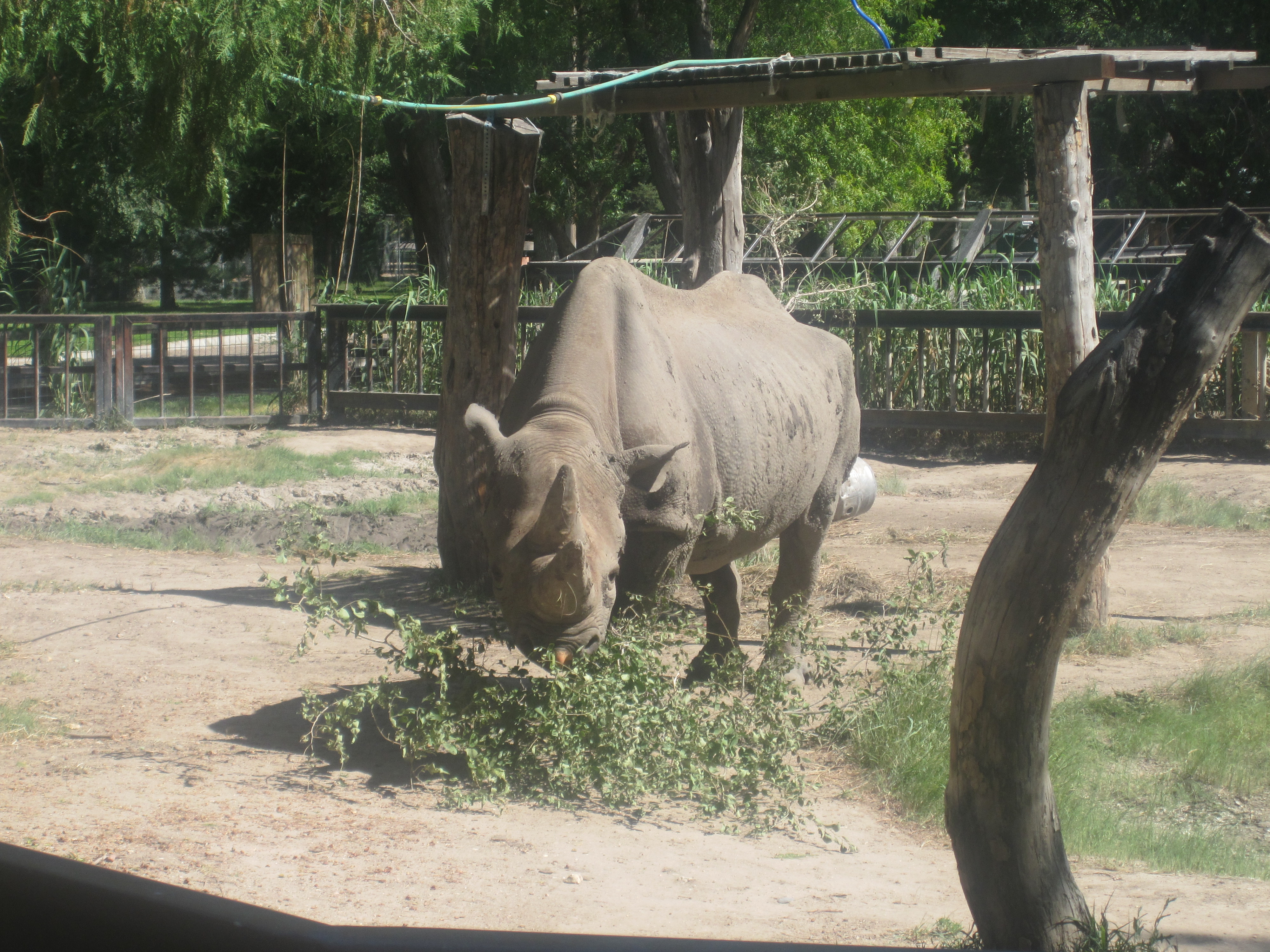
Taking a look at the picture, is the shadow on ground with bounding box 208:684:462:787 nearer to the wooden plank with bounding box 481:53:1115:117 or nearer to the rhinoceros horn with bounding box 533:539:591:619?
the rhinoceros horn with bounding box 533:539:591:619

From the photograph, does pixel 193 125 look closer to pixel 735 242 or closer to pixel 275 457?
pixel 735 242

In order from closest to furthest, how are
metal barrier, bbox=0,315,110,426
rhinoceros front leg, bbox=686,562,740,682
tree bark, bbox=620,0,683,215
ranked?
rhinoceros front leg, bbox=686,562,740,682, metal barrier, bbox=0,315,110,426, tree bark, bbox=620,0,683,215

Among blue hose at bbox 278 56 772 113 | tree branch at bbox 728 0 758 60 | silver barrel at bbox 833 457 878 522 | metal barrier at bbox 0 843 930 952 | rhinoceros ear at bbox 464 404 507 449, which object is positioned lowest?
silver barrel at bbox 833 457 878 522

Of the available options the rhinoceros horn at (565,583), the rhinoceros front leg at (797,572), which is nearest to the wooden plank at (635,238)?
the rhinoceros front leg at (797,572)

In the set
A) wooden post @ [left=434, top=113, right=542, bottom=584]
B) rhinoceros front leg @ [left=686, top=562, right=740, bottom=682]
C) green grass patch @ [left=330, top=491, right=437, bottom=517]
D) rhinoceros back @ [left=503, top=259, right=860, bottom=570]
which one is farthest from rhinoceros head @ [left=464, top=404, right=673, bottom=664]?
green grass patch @ [left=330, top=491, right=437, bottom=517]

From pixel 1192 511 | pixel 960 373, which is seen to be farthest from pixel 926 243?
pixel 1192 511

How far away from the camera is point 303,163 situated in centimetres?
2438

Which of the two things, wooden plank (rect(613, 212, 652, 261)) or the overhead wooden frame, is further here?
wooden plank (rect(613, 212, 652, 261))

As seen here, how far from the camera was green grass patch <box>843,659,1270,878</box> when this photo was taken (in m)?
4.19

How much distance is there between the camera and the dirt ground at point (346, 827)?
133 inches

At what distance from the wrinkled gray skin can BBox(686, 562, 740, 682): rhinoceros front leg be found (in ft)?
0.04

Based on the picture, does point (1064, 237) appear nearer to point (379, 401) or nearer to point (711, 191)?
point (711, 191)

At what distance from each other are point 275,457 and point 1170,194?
27.1 m

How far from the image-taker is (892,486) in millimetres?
11109
